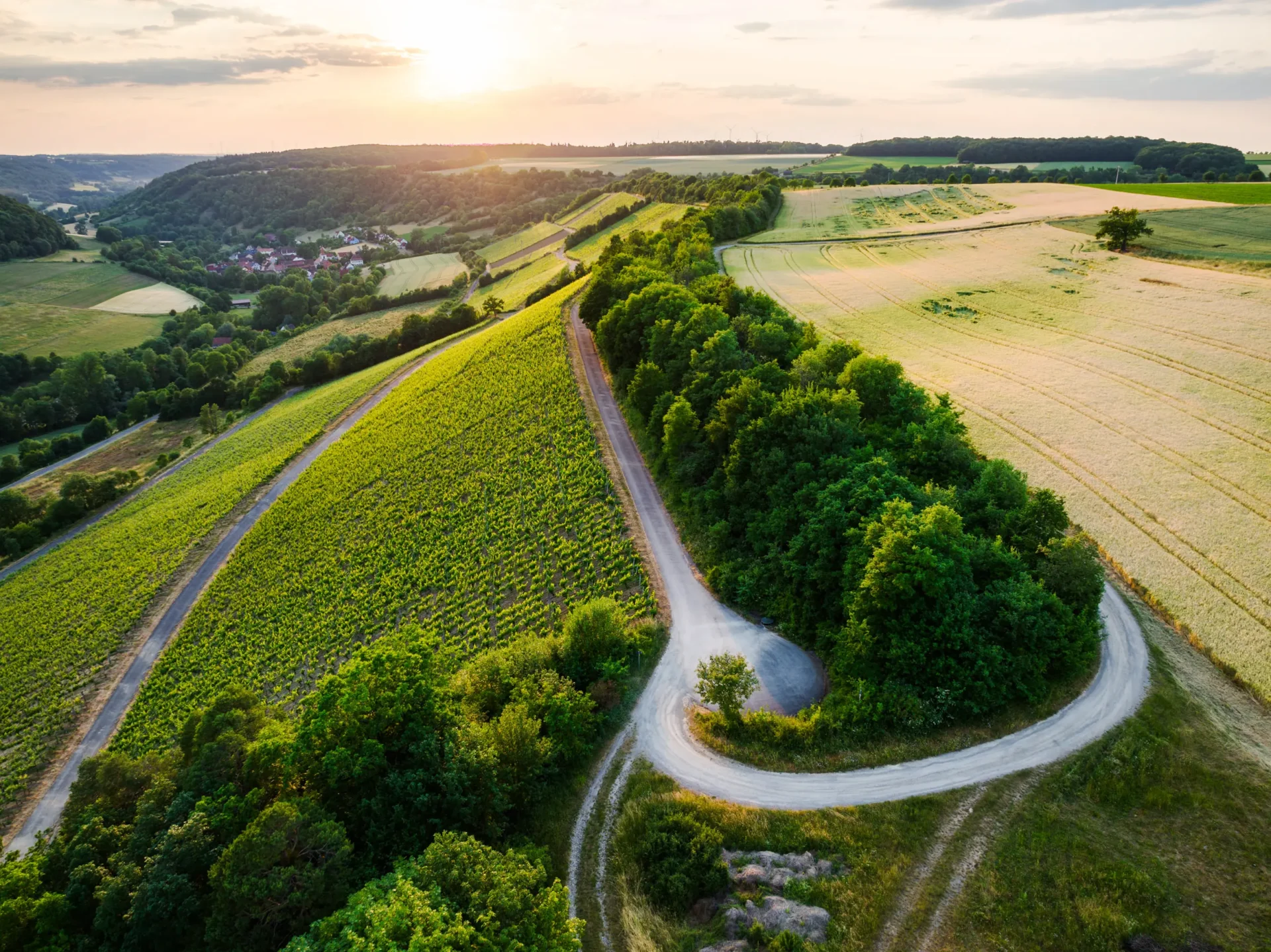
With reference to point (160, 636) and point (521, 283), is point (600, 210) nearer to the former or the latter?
point (521, 283)

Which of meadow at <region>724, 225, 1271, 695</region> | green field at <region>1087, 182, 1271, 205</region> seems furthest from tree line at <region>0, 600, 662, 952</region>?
green field at <region>1087, 182, 1271, 205</region>

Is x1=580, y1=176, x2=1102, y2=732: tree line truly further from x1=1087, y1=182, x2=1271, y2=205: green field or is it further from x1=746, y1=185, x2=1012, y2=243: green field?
x1=1087, y1=182, x2=1271, y2=205: green field

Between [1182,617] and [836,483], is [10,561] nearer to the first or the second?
[836,483]

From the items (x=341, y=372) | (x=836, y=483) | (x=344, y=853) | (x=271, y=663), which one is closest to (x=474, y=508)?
(x=271, y=663)

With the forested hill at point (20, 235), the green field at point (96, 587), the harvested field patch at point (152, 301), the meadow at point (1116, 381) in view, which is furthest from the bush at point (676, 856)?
the forested hill at point (20, 235)

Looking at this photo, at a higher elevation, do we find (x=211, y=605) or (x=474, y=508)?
(x=474, y=508)

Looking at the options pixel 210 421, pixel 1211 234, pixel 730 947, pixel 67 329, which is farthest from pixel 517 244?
pixel 730 947
